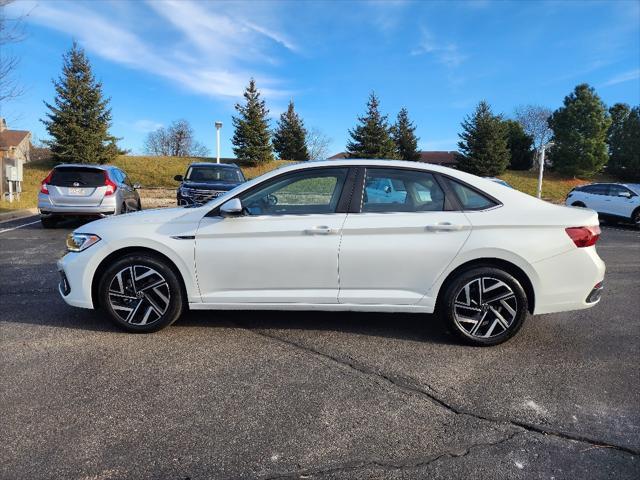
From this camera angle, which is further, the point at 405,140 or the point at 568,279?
the point at 405,140

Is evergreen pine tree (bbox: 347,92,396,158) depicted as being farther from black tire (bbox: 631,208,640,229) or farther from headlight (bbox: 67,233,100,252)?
headlight (bbox: 67,233,100,252)

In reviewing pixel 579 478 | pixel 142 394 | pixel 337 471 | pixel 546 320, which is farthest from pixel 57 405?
pixel 546 320

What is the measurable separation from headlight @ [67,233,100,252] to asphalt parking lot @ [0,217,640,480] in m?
0.77

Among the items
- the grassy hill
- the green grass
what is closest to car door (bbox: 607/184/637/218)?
the grassy hill

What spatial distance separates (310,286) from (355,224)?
663 mm

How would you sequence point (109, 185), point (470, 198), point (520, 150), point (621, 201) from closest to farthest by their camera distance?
point (470, 198), point (109, 185), point (621, 201), point (520, 150)

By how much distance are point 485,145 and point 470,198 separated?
3582 cm

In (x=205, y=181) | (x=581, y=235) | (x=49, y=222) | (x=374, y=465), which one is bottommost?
(x=374, y=465)

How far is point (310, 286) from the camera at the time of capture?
12.7ft

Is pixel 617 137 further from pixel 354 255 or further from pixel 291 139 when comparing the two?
pixel 354 255

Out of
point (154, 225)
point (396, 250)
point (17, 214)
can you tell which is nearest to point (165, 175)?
point (17, 214)

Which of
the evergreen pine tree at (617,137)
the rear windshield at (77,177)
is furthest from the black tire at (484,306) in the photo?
the evergreen pine tree at (617,137)

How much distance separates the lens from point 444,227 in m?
3.78

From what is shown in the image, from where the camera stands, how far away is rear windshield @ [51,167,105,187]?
10461mm
